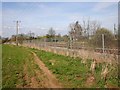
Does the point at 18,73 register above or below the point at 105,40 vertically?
below

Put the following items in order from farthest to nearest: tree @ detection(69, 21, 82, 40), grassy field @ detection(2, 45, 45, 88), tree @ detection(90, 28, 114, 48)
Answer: tree @ detection(69, 21, 82, 40), tree @ detection(90, 28, 114, 48), grassy field @ detection(2, 45, 45, 88)

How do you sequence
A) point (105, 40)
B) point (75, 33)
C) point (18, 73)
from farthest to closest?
1. point (75, 33)
2. point (105, 40)
3. point (18, 73)

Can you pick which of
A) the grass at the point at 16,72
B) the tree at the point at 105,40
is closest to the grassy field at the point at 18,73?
the grass at the point at 16,72

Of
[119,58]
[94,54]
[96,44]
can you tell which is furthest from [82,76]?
[96,44]

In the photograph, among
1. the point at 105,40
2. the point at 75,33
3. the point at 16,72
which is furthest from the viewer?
the point at 75,33

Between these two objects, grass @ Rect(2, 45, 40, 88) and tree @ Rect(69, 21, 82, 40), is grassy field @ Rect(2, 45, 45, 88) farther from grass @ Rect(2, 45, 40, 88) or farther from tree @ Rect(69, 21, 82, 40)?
tree @ Rect(69, 21, 82, 40)

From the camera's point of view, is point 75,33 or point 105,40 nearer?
point 105,40

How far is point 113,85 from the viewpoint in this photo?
8.59 m

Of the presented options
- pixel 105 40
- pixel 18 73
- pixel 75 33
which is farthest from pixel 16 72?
pixel 75 33

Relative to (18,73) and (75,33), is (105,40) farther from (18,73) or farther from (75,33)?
(75,33)

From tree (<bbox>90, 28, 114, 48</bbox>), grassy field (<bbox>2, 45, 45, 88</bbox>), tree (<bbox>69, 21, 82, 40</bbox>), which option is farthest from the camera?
tree (<bbox>69, 21, 82, 40</bbox>)

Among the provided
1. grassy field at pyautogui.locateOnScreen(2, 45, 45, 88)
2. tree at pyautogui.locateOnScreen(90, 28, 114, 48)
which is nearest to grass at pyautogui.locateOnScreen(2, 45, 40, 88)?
grassy field at pyautogui.locateOnScreen(2, 45, 45, 88)

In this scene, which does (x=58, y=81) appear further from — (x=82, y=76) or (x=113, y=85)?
(x=113, y=85)

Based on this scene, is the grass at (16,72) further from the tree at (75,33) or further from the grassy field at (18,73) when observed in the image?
the tree at (75,33)
